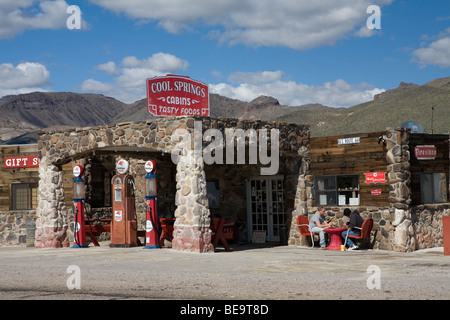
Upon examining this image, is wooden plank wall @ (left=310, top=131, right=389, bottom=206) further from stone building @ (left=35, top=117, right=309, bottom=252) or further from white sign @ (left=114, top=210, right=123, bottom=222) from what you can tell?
white sign @ (left=114, top=210, right=123, bottom=222)

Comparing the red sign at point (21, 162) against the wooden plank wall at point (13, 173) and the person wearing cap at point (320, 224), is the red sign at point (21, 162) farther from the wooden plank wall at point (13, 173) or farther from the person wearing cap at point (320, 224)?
the person wearing cap at point (320, 224)

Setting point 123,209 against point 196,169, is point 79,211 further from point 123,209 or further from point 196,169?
point 196,169

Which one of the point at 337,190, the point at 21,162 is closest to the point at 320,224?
the point at 337,190

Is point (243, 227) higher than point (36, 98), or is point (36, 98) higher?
point (36, 98)

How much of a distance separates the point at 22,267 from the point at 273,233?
31.7 ft

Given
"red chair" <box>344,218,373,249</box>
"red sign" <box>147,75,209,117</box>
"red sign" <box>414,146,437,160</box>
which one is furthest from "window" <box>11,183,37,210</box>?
"red sign" <box>414,146,437,160</box>

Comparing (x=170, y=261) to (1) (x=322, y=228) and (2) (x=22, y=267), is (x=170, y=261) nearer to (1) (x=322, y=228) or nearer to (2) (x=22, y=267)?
(2) (x=22, y=267)

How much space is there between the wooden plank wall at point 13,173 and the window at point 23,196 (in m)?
0.15

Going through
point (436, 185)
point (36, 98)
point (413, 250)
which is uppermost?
point (36, 98)

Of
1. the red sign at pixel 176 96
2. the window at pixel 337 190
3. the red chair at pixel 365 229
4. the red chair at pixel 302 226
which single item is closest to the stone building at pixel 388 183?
the window at pixel 337 190

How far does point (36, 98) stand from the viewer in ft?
524

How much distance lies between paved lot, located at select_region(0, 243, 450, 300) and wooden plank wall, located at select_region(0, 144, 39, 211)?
7872mm

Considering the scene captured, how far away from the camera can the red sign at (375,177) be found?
1809 centimetres
